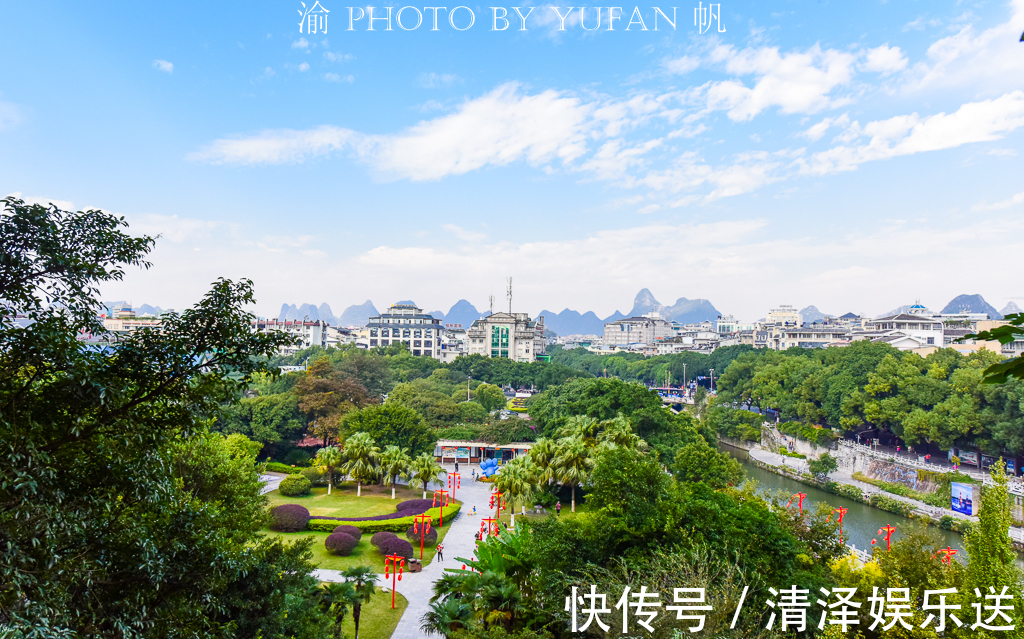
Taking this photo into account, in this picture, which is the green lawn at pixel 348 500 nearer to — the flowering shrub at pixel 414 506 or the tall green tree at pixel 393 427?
the flowering shrub at pixel 414 506

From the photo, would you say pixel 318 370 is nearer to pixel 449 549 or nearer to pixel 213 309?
pixel 449 549

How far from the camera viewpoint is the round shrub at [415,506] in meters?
19.8

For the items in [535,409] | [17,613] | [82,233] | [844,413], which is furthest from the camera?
[535,409]

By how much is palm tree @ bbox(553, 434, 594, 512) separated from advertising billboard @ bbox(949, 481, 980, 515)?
48.8 feet

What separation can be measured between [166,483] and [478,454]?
2488 centimetres

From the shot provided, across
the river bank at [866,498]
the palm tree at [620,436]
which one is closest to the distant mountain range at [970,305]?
the river bank at [866,498]

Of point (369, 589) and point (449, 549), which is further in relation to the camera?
point (449, 549)

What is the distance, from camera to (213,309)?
5215 mm

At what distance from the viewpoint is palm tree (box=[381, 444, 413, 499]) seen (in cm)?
2167

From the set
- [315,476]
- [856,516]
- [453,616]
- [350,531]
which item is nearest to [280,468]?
[315,476]

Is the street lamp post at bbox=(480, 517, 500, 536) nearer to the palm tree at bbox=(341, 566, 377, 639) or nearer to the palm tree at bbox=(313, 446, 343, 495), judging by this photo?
the palm tree at bbox=(341, 566, 377, 639)

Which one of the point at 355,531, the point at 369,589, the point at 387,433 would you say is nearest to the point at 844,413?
the point at 387,433

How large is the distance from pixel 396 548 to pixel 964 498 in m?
21.3

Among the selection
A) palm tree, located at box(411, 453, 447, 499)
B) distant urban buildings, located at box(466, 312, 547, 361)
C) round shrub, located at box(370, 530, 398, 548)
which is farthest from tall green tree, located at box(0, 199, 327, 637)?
distant urban buildings, located at box(466, 312, 547, 361)
